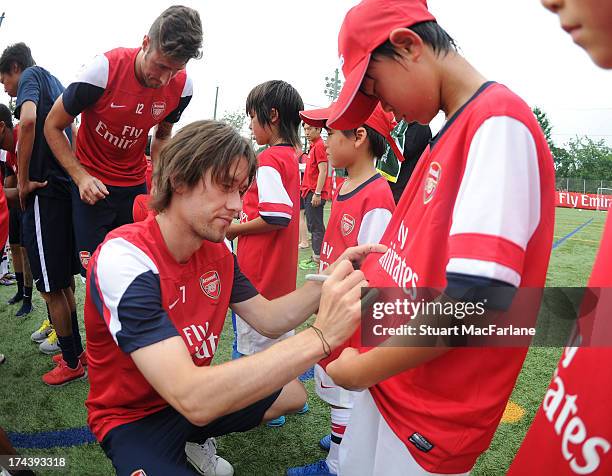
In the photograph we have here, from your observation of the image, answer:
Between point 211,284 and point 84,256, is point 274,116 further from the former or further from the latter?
point 84,256

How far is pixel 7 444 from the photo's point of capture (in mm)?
2057

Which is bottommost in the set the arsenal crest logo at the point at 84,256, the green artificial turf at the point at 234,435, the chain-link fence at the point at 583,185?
the chain-link fence at the point at 583,185

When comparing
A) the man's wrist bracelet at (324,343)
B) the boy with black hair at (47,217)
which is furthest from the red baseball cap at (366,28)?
the boy with black hair at (47,217)

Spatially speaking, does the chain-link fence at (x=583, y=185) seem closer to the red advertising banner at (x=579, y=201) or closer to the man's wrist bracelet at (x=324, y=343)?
the red advertising banner at (x=579, y=201)

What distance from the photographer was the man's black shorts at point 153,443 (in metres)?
1.71

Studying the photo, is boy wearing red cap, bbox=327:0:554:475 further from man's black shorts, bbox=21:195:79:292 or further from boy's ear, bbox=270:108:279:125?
man's black shorts, bbox=21:195:79:292

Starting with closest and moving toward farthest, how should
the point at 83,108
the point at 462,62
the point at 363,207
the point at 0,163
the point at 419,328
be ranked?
the point at 419,328 → the point at 462,62 → the point at 363,207 → the point at 83,108 → the point at 0,163

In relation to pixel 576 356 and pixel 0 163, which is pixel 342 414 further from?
pixel 0 163

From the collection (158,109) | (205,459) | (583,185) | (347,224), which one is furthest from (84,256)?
(583,185)

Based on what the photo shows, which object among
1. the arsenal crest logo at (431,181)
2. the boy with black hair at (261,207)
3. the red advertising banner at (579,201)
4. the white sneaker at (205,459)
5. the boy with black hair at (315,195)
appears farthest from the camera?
the red advertising banner at (579,201)

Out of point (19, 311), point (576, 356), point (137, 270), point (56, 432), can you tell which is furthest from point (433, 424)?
point (19, 311)

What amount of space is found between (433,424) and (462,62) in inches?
38.5

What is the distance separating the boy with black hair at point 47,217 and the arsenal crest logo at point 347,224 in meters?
2.09

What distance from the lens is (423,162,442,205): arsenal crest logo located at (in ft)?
3.74
